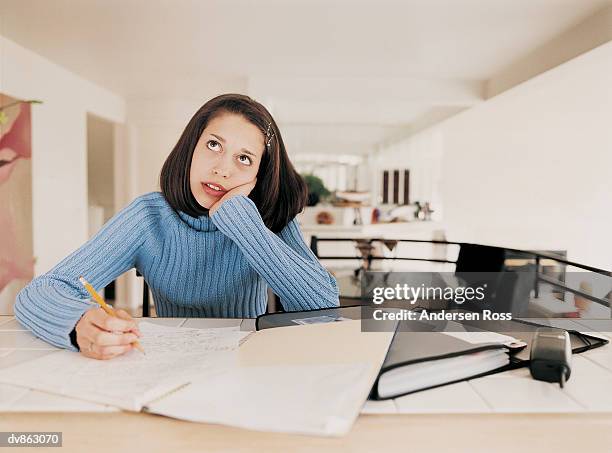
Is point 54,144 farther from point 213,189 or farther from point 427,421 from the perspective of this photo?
point 427,421

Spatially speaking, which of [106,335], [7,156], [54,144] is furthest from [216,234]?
[54,144]

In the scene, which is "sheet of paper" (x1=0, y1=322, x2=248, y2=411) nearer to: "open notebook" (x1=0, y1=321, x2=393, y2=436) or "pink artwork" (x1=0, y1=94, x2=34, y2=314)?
"open notebook" (x1=0, y1=321, x2=393, y2=436)

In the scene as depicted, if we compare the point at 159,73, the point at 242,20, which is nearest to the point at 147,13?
the point at 242,20

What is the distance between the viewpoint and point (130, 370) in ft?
2.07

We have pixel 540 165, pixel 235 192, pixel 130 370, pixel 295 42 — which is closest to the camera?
pixel 130 370

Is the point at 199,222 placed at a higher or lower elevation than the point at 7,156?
lower

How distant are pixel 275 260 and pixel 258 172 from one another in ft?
0.62

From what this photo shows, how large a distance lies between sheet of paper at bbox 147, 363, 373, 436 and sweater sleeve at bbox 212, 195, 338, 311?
45cm

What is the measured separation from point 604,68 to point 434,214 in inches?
160

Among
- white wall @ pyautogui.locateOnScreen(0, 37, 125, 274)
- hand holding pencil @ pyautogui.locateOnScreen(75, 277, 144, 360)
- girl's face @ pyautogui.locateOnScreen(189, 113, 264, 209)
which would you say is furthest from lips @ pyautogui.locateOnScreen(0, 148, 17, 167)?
hand holding pencil @ pyautogui.locateOnScreen(75, 277, 144, 360)

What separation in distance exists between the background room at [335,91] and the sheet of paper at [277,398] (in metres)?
2.78

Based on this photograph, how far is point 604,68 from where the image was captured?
3586 mm

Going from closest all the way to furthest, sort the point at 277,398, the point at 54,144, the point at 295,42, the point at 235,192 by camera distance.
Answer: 1. the point at 277,398
2. the point at 235,192
3. the point at 295,42
4. the point at 54,144

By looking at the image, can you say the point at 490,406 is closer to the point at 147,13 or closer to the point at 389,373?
the point at 389,373
